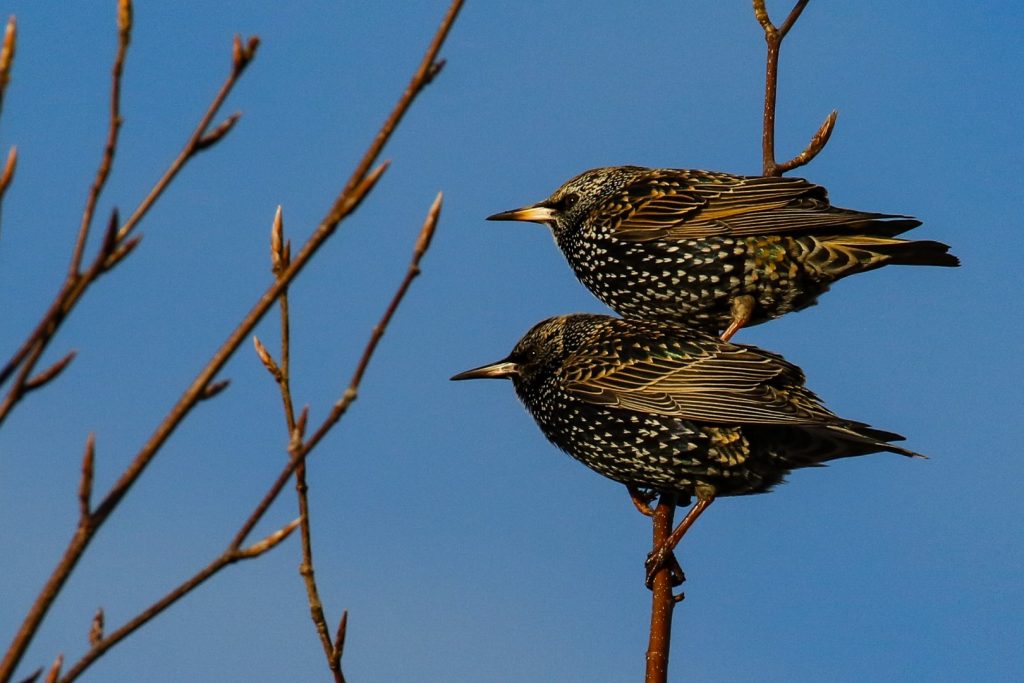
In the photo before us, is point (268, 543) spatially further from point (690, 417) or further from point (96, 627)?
point (690, 417)

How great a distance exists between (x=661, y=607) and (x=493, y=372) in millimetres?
2403

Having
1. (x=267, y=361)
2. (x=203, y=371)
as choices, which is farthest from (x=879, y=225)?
(x=203, y=371)

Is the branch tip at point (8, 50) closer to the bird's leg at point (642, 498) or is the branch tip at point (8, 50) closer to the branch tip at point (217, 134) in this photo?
the branch tip at point (217, 134)

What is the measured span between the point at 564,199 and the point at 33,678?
6490 millimetres

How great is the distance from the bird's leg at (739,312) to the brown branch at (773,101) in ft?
2.37

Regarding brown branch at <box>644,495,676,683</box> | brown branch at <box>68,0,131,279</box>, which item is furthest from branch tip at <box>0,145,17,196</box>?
brown branch at <box>644,495,676,683</box>

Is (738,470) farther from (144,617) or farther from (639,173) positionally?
(144,617)

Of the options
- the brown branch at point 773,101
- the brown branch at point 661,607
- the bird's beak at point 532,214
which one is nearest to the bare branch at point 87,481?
the brown branch at point 661,607

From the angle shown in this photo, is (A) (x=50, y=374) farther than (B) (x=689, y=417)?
No

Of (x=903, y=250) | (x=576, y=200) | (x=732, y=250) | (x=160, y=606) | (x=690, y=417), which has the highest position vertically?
(x=576, y=200)

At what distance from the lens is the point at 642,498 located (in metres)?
7.14

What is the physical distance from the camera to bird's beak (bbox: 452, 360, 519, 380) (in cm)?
779

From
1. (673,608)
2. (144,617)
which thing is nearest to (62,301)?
(144,617)

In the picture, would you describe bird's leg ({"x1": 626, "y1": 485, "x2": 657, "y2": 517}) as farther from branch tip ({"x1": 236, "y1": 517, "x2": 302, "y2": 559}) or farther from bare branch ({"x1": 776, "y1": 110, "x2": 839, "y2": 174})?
branch tip ({"x1": 236, "y1": 517, "x2": 302, "y2": 559})
